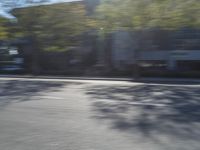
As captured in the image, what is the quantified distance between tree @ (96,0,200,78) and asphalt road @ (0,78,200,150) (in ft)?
29.4

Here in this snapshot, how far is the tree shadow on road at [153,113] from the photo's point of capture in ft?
26.2

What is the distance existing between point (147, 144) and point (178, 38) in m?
25.7

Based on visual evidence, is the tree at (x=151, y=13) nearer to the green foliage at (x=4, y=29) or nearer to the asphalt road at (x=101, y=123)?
the green foliage at (x=4, y=29)

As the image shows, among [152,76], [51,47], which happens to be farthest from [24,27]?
[152,76]

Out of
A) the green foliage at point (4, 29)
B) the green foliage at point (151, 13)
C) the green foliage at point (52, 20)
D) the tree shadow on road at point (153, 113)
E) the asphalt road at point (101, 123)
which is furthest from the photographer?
the green foliage at point (4, 29)

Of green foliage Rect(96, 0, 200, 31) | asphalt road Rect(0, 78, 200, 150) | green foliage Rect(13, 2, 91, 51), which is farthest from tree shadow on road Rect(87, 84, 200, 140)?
green foliage Rect(13, 2, 91, 51)

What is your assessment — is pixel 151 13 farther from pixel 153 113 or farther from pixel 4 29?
pixel 153 113

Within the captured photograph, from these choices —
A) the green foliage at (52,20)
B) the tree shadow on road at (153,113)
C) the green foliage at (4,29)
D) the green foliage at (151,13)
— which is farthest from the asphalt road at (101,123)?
the green foliage at (4,29)

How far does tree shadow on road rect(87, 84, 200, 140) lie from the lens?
7979 millimetres

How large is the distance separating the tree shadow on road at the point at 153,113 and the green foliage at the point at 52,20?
1436 cm

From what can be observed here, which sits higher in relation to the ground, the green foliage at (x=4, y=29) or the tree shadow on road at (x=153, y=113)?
the green foliage at (x=4, y=29)

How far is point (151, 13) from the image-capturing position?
2188 centimetres

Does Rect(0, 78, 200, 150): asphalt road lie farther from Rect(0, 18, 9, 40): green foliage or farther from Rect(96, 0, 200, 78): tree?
Rect(0, 18, 9, 40): green foliage

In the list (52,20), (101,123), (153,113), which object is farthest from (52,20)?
(101,123)
